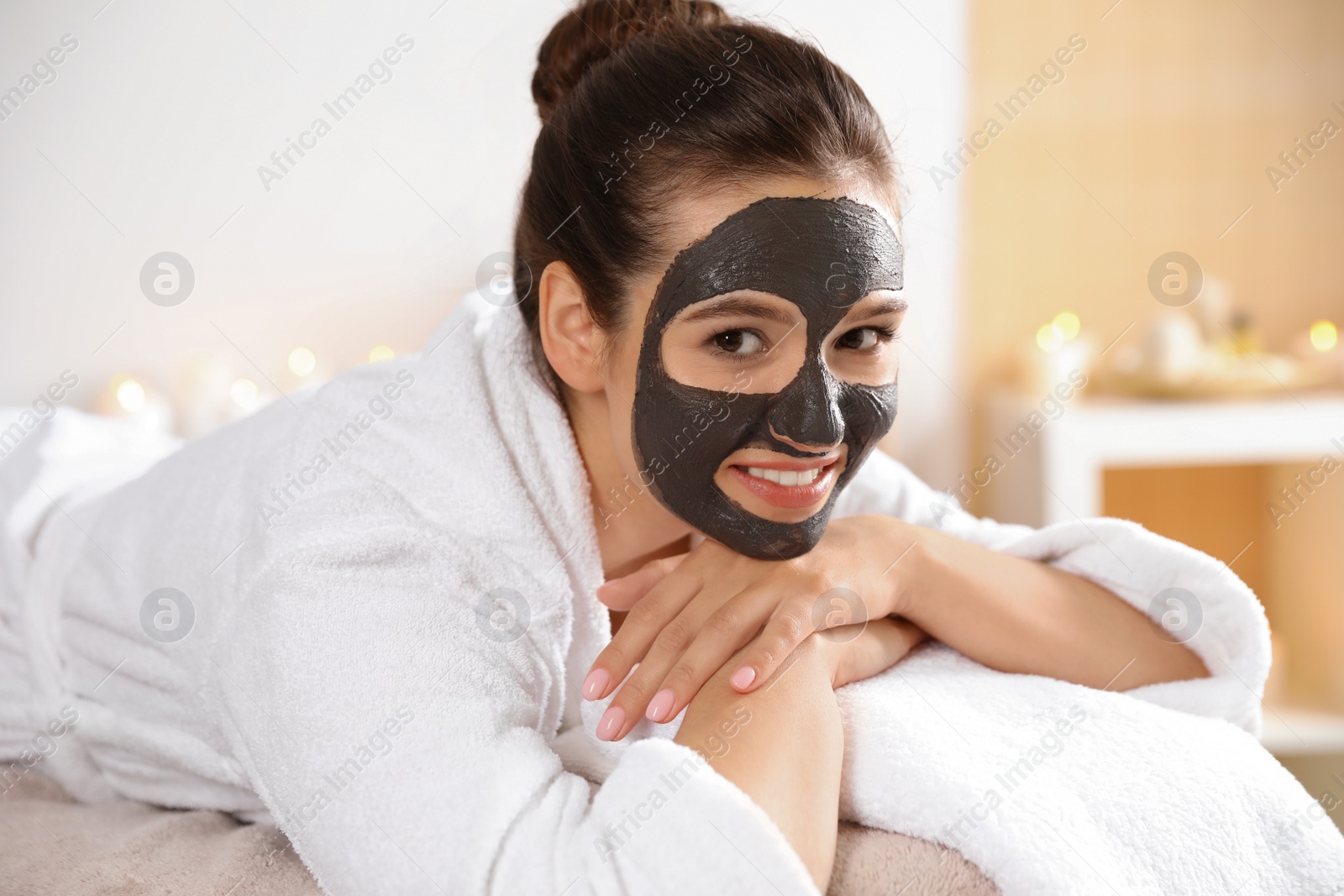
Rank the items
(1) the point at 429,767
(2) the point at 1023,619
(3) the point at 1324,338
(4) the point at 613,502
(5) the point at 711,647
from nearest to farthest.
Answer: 1. (1) the point at 429,767
2. (5) the point at 711,647
3. (2) the point at 1023,619
4. (4) the point at 613,502
5. (3) the point at 1324,338

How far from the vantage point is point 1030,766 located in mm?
628

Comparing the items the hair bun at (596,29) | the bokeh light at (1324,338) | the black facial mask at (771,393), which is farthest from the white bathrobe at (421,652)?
the bokeh light at (1324,338)

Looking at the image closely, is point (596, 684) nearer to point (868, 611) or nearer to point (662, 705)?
point (662, 705)

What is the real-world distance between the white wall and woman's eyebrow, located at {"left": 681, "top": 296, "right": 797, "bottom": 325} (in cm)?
81

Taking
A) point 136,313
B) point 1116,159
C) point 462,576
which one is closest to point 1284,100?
point 1116,159

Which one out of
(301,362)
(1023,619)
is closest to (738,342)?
(1023,619)

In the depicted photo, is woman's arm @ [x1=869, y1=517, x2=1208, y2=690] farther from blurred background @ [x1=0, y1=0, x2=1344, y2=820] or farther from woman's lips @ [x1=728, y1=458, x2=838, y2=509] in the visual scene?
blurred background @ [x1=0, y1=0, x2=1344, y2=820]

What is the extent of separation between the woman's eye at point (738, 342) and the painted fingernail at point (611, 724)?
0.91 ft

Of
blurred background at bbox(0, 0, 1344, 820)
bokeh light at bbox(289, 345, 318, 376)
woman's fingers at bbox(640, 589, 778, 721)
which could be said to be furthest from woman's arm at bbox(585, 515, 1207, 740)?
bokeh light at bbox(289, 345, 318, 376)

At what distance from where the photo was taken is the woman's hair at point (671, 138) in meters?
0.76

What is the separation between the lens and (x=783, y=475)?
771 mm

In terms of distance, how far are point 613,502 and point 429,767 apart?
366mm

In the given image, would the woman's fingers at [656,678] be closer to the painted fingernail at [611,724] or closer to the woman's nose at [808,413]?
the painted fingernail at [611,724]

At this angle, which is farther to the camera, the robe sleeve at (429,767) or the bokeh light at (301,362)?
the bokeh light at (301,362)
